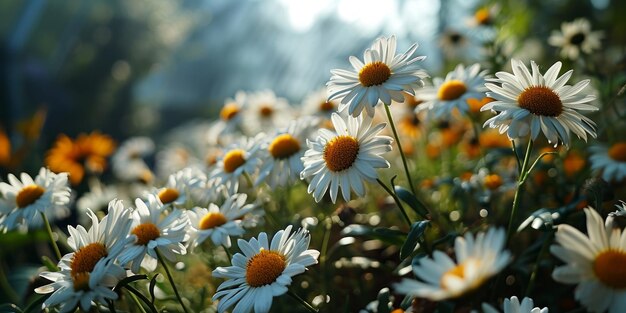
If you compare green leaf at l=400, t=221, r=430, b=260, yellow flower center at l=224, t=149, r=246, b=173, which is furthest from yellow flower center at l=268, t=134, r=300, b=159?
green leaf at l=400, t=221, r=430, b=260

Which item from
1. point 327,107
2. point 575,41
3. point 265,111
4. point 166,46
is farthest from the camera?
point 166,46

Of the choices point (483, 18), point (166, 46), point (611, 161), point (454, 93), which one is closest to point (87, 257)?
point (454, 93)

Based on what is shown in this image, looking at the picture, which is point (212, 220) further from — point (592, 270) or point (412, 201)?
point (592, 270)

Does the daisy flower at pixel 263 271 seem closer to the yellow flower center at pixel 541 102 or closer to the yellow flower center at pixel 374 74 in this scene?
the yellow flower center at pixel 374 74

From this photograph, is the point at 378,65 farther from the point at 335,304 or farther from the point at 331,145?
the point at 335,304

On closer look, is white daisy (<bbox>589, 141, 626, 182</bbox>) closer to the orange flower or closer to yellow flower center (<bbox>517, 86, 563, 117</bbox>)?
yellow flower center (<bbox>517, 86, 563, 117</bbox>)

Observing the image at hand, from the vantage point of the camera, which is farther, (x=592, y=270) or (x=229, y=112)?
(x=229, y=112)
